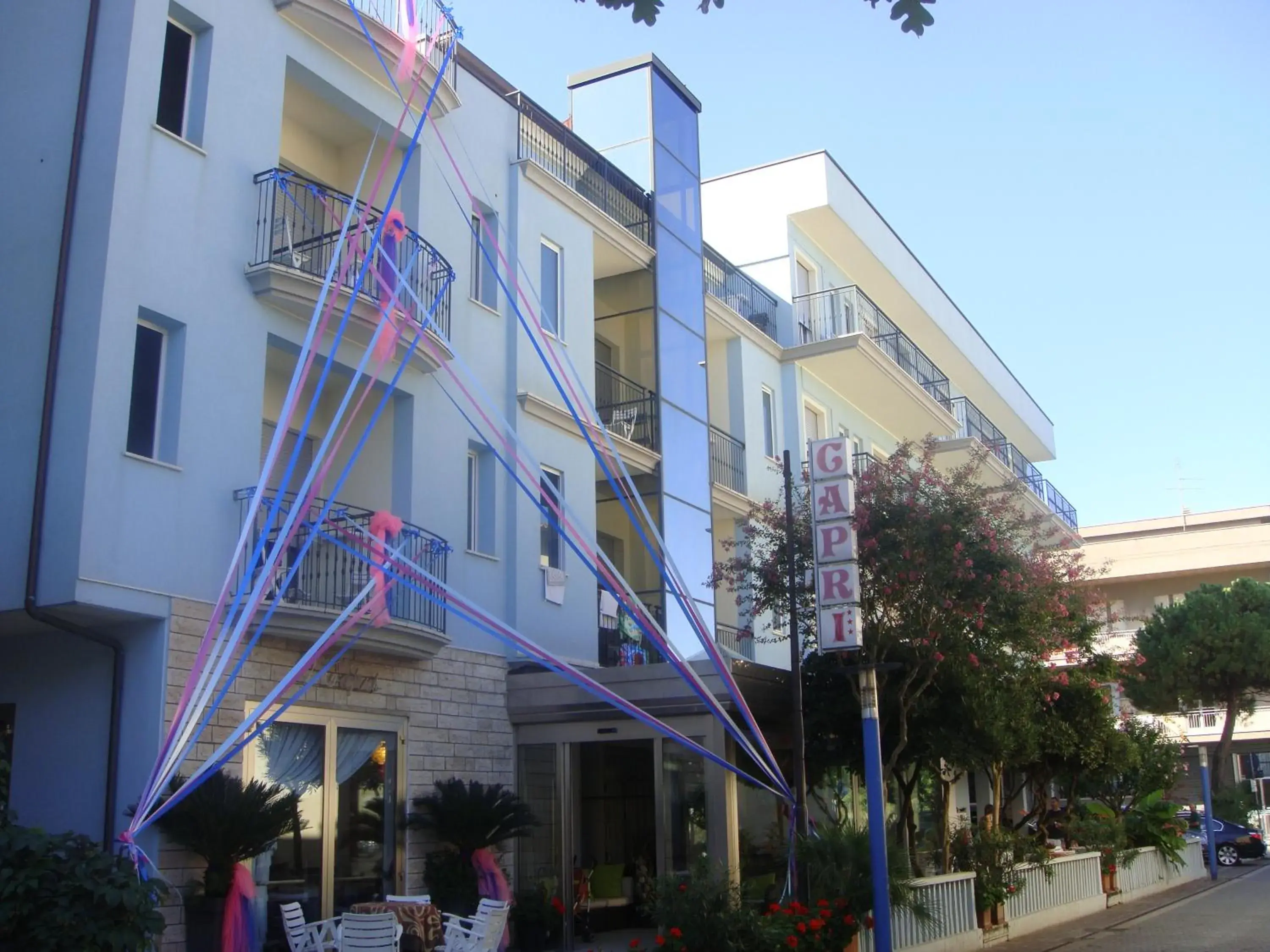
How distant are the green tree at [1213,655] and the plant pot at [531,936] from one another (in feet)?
96.8

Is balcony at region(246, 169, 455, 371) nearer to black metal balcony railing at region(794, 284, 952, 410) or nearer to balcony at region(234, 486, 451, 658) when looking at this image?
balcony at region(234, 486, 451, 658)

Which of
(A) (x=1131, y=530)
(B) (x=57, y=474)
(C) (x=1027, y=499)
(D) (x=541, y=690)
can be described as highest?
(A) (x=1131, y=530)

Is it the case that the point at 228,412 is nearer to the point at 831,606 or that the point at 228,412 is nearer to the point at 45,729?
the point at 45,729

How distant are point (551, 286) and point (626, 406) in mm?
2541

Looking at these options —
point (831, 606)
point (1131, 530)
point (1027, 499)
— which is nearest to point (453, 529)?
point (831, 606)

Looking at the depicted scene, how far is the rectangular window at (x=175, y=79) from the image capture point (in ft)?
41.6

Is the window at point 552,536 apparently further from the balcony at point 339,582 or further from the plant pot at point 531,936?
the plant pot at point 531,936

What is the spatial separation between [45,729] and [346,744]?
2958 millimetres

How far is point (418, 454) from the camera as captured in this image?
14.9 m

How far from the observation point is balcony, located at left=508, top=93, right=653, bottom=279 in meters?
18.3

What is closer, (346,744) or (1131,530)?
(346,744)

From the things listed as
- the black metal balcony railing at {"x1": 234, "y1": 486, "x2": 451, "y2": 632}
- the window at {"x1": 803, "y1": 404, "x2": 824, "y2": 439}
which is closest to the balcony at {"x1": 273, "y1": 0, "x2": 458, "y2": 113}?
the black metal balcony railing at {"x1": 234, "y1": 486, "x2": 451, "y2": 632}

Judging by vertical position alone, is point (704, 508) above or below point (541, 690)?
above

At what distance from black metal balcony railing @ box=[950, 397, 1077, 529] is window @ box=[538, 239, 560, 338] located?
→ 13.5m
